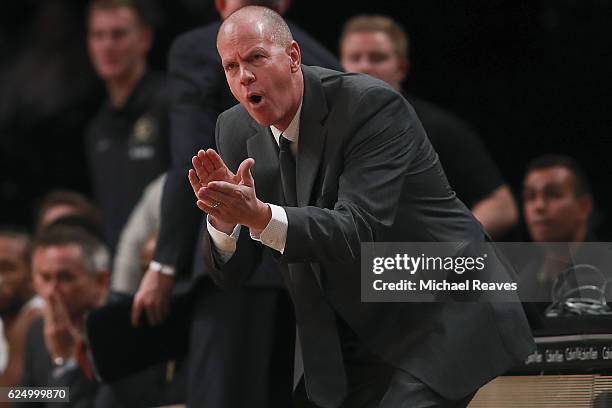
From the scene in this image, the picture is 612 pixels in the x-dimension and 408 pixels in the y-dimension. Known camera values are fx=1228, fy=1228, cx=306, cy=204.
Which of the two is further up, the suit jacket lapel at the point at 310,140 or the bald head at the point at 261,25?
the bald head at the point at 261,25

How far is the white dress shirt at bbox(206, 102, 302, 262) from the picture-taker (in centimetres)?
289

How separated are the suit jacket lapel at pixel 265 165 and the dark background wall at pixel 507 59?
4.01 feet

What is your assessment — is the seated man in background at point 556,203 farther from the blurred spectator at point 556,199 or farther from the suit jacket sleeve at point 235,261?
the suit jacket sleeve at point 235,261

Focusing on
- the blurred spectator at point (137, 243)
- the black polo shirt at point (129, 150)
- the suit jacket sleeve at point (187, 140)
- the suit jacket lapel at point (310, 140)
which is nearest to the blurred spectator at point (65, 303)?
the blurred spectator at point (137, 243)

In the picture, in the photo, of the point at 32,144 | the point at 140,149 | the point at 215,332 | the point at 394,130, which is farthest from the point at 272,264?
the point at 32,144

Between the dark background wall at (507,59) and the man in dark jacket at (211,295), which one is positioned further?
the dark background wall at (507,59)

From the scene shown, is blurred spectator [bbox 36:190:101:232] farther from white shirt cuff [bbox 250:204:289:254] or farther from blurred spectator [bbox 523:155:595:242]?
white shirt cuff [bbox 250:204:289:254]

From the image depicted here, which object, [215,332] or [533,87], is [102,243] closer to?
[215,332]

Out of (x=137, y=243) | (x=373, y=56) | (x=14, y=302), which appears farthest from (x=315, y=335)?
(x=14, y=302)

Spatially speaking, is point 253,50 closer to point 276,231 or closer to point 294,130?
point 294,130

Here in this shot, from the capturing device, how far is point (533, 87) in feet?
15.4

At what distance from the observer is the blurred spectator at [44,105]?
595 centimetres

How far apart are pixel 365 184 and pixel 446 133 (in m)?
1.31

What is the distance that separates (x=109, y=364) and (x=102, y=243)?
792 mm
